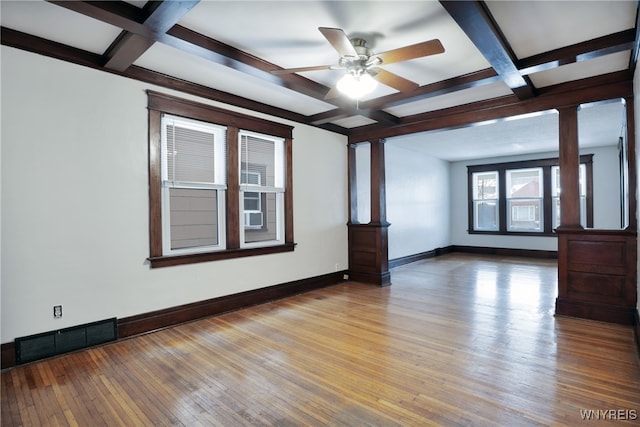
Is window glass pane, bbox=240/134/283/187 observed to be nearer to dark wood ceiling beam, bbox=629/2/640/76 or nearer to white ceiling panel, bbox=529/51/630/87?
white ceiling panel, bbox=529/51/630/87

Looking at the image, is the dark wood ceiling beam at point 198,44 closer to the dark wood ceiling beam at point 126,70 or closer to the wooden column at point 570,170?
the dark wood ceiling beam at point 126,70

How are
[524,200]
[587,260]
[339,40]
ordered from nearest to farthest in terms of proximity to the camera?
[339,40] → [587,260] → [524,200]

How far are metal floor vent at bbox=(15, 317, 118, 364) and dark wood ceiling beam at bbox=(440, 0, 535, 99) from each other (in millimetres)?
3850

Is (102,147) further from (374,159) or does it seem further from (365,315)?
(374,159)

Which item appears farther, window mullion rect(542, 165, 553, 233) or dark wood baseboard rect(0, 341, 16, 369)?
window mullion rect(542, 165, 553, 233)

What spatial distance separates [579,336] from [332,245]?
3403 millimetres

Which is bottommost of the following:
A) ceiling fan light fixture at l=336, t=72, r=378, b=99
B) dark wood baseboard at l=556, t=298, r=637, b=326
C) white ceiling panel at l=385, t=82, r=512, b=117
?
A: dark wood baseboard at l=556, t=298, r=637, b=326

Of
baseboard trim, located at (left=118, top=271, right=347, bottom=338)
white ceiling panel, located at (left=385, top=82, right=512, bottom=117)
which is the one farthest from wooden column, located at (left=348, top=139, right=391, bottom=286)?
white ceiling panel, located at (left=385, top=82, right=512, bottom=117)

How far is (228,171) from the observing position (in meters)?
4.10

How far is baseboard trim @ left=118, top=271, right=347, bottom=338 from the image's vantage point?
333 cm

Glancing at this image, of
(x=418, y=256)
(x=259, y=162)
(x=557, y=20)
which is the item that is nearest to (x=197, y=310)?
(x=259, y=162)

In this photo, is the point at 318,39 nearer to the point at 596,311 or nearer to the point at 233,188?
the point at 233,188

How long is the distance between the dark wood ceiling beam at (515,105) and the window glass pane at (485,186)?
4.92 meters

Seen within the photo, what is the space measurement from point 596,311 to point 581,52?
269 cm
